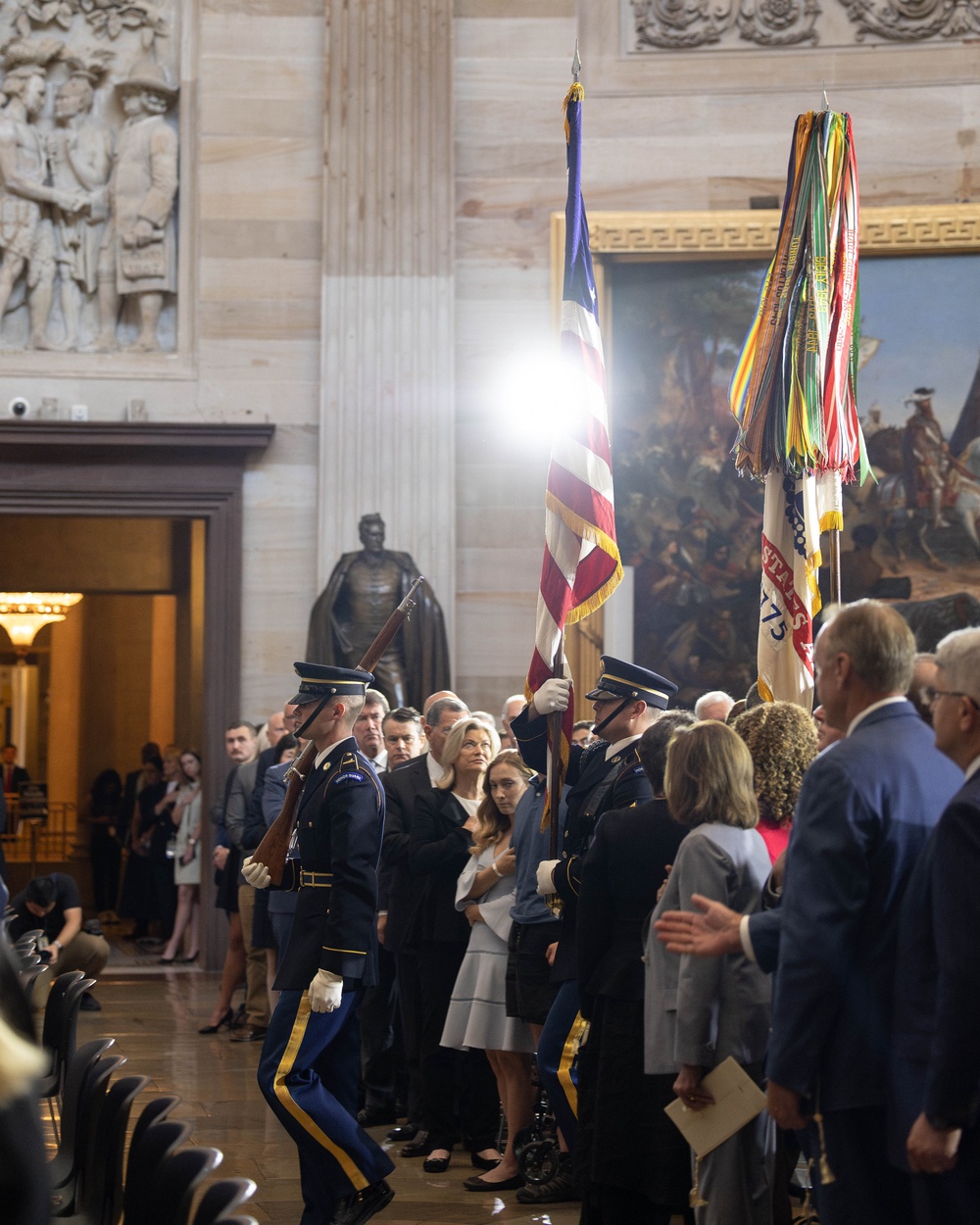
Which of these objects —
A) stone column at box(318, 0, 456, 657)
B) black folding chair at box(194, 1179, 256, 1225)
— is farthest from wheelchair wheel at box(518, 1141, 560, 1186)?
stone column at box(318, 0, 456, 657)

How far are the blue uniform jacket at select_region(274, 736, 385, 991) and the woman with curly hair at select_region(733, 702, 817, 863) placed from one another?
4.78ft

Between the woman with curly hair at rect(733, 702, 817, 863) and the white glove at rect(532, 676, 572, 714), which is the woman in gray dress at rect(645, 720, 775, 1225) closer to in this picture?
the woman with curly hair at rect(733, 702, 817, 863)

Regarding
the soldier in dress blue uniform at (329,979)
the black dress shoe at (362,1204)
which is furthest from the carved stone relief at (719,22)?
the black dress shoe at (362,1204)

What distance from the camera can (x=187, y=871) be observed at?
42.5ft

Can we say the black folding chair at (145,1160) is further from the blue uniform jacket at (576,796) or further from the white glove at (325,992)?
the blue uniform jacket at (576,796)

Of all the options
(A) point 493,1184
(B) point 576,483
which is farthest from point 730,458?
(A) point 493,1184

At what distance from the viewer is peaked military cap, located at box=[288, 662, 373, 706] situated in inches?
217

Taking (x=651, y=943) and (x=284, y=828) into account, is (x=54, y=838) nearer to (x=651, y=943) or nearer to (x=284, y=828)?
(x=284, y=828)

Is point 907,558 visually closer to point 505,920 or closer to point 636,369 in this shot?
point 636,369

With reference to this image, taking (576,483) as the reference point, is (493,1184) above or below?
below

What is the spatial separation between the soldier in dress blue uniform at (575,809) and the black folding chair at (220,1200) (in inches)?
104

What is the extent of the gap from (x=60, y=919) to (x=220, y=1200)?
23.9 ft

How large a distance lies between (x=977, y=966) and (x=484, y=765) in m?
4.07

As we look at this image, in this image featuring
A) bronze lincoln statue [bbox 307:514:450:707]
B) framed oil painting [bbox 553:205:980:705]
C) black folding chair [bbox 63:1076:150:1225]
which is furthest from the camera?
framed oil painting [bbox 553:205:980:705]
